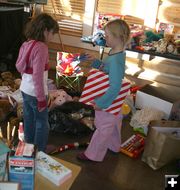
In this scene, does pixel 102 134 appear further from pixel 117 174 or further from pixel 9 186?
pixel 9 186

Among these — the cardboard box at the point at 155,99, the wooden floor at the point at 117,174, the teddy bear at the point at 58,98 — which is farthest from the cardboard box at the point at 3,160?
the cardboard box at the point at 155,99

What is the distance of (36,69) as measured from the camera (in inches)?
68.9

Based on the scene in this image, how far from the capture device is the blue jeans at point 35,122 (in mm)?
1908

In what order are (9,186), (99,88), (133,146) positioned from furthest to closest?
(133,146), (99,88), (9,186)

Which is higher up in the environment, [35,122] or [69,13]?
[69,13]

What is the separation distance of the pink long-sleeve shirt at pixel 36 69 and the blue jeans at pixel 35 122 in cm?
7

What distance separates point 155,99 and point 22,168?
2025mm

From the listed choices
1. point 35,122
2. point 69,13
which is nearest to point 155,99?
point 35,122

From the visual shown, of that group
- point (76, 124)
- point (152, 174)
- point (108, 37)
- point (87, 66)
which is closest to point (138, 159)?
point (152, 174)

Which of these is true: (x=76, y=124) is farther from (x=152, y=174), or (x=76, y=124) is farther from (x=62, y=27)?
(x=62, y=27)

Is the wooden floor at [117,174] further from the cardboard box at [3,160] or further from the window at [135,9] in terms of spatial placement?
the window at [135,9]

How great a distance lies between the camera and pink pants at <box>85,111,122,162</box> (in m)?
2.02

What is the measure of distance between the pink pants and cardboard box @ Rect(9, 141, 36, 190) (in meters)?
0.98

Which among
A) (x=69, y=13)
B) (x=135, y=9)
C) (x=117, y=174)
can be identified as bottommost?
(x=117, y=174)
